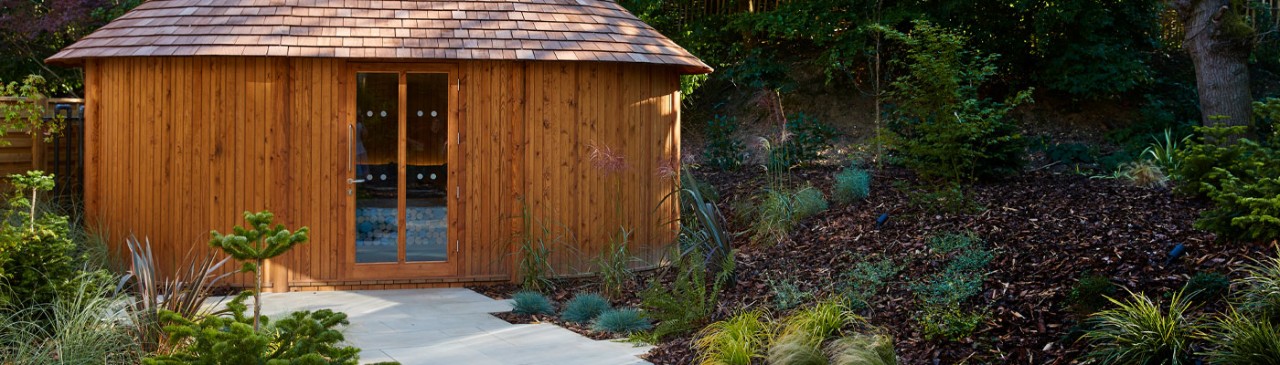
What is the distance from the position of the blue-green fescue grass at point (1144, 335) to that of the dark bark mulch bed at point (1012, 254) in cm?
17

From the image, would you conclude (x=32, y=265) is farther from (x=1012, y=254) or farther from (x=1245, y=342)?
(x=1245, y=342)

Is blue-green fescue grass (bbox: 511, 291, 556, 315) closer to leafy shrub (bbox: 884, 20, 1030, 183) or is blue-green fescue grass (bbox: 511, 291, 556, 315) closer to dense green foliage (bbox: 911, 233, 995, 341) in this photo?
dense green foliage (bbox: 911, 233, 995, 341)

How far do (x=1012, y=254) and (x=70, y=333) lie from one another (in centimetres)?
504

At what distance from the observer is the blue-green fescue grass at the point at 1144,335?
480cm

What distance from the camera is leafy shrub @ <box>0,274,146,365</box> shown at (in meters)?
5.25

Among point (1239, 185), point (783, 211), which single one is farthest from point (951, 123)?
point (1239, 185)

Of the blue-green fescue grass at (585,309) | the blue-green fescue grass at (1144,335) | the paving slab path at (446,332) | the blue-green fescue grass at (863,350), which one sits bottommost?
the paving slab path at (446,332)

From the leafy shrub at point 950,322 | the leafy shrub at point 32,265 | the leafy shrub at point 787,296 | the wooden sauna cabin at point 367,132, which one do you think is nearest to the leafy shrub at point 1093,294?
the leafy shrub at point 950,322

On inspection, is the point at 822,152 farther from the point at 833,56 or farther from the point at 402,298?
the point at 402,298

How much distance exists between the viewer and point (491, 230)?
926 cm

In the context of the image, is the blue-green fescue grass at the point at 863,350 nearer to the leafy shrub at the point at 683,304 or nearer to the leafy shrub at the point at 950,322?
the leafy shrub at the point at 950,322

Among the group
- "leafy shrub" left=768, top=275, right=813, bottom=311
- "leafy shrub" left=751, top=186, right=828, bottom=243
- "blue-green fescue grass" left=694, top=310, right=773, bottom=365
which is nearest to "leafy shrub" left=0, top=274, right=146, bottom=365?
"blue-green fescue grass" left=694, top=310, right=773, bottom=365

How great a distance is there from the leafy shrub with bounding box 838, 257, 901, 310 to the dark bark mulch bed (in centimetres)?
8

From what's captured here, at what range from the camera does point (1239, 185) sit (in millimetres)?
6371
